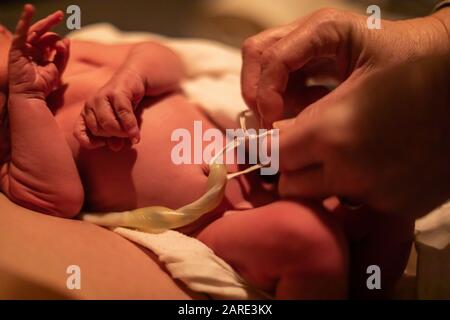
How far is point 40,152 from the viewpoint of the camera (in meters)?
0.70

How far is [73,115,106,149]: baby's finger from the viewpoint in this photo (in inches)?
28.1

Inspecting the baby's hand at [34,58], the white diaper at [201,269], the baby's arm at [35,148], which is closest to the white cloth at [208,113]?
the white diaper at [201,269]

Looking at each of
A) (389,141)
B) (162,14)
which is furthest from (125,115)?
(162,14)

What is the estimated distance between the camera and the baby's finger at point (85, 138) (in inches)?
28.1

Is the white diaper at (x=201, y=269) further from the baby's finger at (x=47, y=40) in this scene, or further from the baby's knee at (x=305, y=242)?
the baby's finger at (x=47, y=40)

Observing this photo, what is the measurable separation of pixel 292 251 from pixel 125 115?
32 cm

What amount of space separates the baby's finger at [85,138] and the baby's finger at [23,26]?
14 centimetres

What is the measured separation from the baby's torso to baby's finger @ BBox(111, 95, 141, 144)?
50 mm

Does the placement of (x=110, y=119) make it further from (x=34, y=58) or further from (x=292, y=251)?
(x=292, y=251)

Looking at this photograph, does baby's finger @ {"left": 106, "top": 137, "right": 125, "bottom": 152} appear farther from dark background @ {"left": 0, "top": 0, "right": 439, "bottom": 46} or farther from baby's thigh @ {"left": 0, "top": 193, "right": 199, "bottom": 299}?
dark background @ {"left": 0, "top": 0, "right": 439, "bottom": 46}

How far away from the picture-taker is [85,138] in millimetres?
713

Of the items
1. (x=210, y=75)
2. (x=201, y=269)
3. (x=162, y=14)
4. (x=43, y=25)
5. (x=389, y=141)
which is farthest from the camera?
(x=162, y=14)
